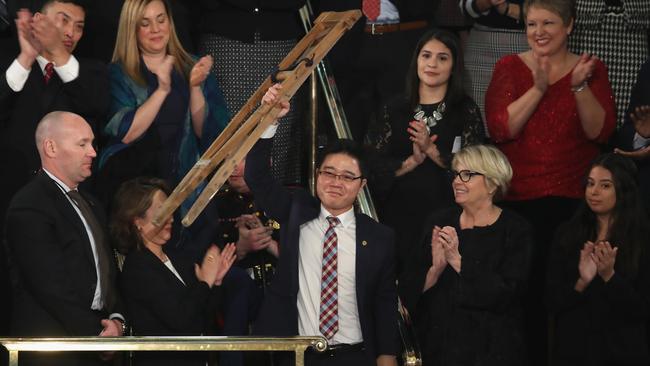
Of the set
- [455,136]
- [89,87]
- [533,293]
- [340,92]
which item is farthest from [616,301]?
[89,87]

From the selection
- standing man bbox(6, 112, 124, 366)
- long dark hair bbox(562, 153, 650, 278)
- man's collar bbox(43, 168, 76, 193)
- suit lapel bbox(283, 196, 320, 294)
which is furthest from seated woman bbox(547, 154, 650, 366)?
man's collar bbox(43, 168, 76, 193)

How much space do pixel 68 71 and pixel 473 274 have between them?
227cm

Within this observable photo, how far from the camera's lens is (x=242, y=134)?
6.37m

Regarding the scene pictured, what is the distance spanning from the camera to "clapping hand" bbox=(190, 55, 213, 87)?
7160 millimetres

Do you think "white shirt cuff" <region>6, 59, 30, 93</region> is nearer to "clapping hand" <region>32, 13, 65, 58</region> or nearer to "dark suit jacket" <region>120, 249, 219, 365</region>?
"clapping hand" <region>32, 13, 65, 58</region>

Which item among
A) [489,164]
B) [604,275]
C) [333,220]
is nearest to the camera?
[333,220]

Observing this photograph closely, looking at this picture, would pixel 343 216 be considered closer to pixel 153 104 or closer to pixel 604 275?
pixel 153 104

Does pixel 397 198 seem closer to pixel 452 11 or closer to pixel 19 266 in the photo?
pixel 452 11

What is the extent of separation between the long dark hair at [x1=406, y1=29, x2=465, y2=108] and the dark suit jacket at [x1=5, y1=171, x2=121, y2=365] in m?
2.25

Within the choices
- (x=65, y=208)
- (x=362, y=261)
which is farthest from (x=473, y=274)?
(x=65, y=208)

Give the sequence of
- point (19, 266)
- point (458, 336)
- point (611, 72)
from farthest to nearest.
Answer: point (611, 72) < point (458, 336) < point (19, 266)

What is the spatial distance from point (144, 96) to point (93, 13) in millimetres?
755

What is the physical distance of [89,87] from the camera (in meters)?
7.02

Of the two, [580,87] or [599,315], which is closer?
[599,315]
